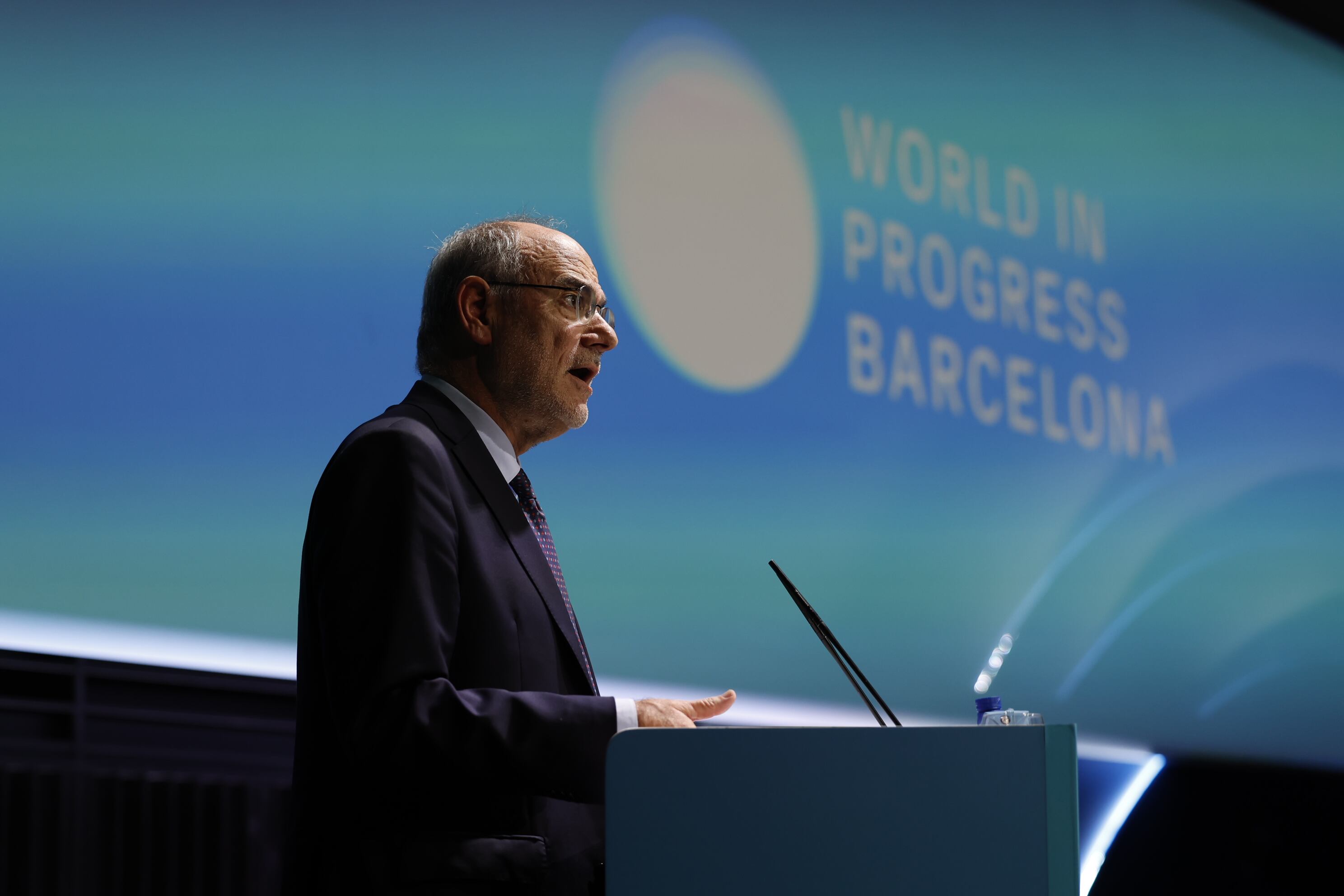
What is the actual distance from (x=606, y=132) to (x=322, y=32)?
0.68 m

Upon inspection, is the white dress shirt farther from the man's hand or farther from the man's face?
the man's hand

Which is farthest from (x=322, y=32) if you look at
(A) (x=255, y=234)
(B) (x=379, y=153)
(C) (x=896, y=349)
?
(C) (x=896, y=349)

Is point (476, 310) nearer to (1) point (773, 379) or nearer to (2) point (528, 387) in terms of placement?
(2) point (528, 387)

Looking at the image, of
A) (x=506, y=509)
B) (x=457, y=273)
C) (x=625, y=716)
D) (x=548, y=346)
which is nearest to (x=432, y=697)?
(x=625, y=716)

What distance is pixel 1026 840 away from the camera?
118cm

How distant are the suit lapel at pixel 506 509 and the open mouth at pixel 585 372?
0.23m

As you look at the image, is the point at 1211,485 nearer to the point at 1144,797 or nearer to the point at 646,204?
the point at 1144,797

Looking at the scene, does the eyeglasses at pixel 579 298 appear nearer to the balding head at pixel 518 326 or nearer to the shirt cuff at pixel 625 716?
the balding head at pixel 518 326

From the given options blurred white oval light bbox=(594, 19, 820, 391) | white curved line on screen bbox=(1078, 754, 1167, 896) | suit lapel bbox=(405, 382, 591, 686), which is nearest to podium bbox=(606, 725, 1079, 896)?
suit lapel bbox=(405, 382, 591, 686)

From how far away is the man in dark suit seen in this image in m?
1.40

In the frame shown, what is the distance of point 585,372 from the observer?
6.48ft

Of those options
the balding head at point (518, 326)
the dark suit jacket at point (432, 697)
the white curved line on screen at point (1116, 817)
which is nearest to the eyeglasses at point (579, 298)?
the balding head at point (518, 326)

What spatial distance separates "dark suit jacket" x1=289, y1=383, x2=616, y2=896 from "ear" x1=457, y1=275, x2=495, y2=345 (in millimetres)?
266

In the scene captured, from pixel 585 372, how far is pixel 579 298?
4.2 inches
